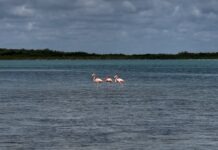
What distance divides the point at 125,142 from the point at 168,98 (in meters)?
22.0

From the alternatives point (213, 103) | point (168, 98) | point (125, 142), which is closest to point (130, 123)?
point (125, 142)

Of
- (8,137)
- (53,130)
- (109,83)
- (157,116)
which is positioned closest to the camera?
(8,137)

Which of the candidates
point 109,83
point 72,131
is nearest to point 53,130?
point 72,131

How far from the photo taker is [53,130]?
28.3 m

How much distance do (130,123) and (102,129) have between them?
2.56m

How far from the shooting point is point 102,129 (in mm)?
28656

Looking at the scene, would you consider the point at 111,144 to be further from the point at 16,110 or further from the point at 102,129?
the point at 16,110

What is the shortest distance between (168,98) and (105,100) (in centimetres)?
487

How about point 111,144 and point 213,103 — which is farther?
point 213,103

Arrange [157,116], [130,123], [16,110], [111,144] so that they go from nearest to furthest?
[111,144] < [130,123] < [157,116] < [16,110]

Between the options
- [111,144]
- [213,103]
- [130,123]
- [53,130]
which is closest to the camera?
[111,144]

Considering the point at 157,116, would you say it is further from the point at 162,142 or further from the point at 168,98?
the point at 168,98

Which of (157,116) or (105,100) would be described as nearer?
(157,116)

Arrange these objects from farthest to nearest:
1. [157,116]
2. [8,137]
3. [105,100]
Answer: [105,100] < [157,116] < [8,137]
